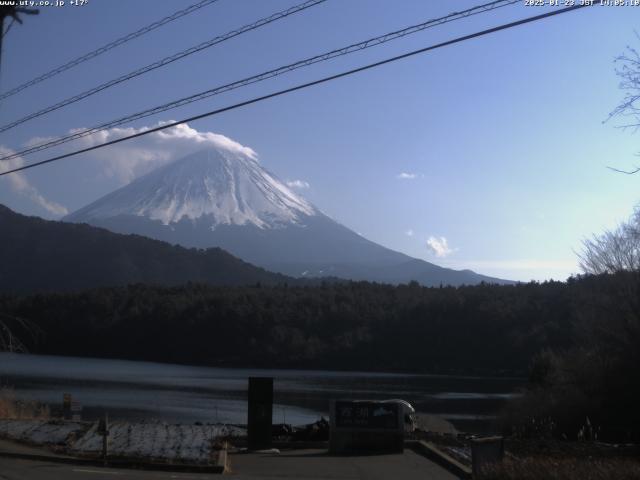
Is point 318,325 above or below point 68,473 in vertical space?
above

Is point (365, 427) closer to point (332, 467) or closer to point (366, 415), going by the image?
point (366, 415)

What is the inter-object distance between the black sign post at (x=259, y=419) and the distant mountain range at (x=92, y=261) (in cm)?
13162

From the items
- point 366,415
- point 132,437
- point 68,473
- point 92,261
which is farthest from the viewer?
point 92,261

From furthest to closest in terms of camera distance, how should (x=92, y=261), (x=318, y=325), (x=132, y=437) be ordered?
(x=92, y=261), (x=318, y=325), (x=132, y=437)

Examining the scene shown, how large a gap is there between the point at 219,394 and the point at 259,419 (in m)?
31.2

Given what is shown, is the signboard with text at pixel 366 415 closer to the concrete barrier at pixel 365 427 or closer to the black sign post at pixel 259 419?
the concrete barrier at pixel 365 427

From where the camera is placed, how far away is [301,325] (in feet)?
326

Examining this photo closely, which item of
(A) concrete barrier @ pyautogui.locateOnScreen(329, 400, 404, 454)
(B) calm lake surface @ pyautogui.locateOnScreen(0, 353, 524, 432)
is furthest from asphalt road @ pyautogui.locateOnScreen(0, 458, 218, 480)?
(B) calm lake surface @ pyautogui.locateOnScreen(0, 353, 524, 432)

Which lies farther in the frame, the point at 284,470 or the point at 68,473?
the point at 284,470

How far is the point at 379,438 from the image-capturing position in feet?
57.8

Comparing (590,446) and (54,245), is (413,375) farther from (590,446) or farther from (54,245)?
(54,245)

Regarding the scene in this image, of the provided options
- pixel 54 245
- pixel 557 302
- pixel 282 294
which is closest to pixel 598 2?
pixel 557 302

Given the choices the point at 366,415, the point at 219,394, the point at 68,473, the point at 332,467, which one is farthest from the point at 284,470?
the point at 219,394

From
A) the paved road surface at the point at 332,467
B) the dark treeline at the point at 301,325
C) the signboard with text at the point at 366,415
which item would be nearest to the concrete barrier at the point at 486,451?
the paved road surface at the point at 332,467
